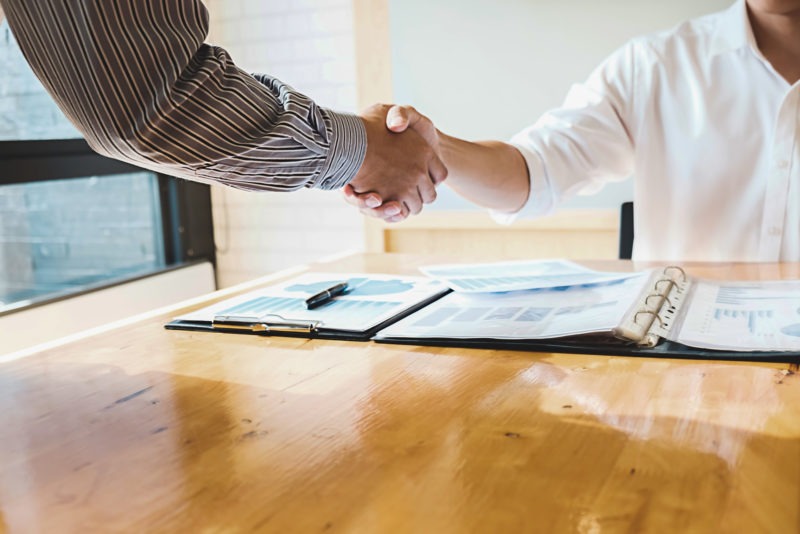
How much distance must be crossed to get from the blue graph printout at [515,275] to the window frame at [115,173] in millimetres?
1418

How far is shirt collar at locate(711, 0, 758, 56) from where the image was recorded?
1.59 metres

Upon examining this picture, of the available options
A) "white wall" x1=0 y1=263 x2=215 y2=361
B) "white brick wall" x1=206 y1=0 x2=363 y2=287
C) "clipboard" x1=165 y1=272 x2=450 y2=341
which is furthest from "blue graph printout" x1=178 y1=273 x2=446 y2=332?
"white brick wall" x1=206 y1=0 x2=363 y2=287

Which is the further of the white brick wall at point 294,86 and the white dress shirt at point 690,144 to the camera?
the white brick wall at point 294,86

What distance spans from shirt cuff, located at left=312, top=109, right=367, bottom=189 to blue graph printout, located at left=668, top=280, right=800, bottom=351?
0.54 meters

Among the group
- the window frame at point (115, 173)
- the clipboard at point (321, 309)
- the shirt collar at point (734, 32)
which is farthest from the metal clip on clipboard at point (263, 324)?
the window frame at point (115, 173)

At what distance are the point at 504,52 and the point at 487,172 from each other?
906 millimetres

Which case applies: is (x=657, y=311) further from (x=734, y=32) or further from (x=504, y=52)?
(x=504, y=52)

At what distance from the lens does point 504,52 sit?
7.73 ft

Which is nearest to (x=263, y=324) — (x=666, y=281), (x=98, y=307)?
(x=666, y=281)

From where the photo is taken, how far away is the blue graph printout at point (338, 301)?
1.04 m

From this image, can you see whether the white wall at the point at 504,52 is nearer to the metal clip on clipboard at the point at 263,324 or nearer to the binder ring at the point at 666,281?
the binder ring at the point at 666,281

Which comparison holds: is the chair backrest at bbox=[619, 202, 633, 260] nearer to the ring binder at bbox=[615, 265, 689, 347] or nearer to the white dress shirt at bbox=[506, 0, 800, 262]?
the white dress shirt at bbox=[506, 0, 800, 262]

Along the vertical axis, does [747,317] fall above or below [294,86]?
below

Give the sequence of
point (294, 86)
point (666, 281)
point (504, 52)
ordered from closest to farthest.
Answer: point (666, 281)
point (504, 52)
point (294, 86)
